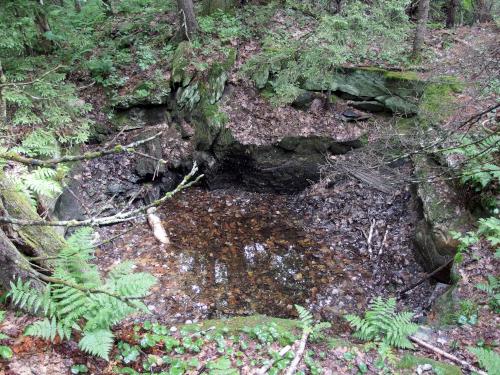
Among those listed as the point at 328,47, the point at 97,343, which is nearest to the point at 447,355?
the point at 97,343

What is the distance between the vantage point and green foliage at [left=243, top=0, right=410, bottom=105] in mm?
8250

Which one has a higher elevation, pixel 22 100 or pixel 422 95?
pixel 422 95

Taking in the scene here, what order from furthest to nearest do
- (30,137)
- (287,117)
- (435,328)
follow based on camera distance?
(287,117), (30,137), (435,328)

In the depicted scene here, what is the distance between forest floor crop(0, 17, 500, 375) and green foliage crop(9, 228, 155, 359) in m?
0.22

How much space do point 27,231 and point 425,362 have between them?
15.7ft

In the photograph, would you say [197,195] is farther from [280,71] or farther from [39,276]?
[39,276]

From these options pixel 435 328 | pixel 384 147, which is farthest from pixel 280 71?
pixel 435 328

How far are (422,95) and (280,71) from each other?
354 centimetres

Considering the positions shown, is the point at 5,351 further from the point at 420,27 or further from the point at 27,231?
the point at 420,27

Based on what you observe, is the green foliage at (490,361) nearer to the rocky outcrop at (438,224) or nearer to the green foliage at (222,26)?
the rocky outcrop at (438,224)

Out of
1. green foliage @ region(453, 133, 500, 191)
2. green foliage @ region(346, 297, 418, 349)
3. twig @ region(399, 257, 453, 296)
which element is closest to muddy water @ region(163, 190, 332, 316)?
twig @ region(399, 257, 453, 296)

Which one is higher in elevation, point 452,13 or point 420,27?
point 452,13

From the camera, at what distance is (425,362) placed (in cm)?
412

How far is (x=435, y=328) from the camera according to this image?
4.87 metres
